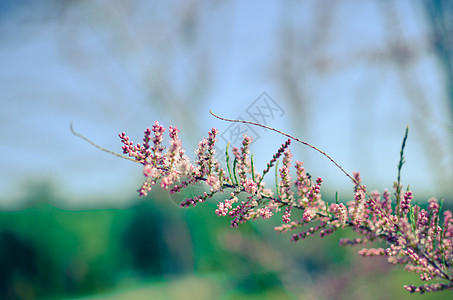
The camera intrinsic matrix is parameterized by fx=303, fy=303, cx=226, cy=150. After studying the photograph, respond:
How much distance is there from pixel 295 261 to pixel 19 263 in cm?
1534

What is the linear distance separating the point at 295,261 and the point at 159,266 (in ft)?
50.3

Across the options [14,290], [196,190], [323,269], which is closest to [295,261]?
[323,269]

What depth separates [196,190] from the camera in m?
1.02

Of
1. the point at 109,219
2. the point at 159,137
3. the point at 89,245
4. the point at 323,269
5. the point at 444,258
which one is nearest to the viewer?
the point at 444,258

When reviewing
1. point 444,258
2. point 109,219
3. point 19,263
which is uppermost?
point 109,219

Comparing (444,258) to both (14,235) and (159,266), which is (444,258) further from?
(159,266)

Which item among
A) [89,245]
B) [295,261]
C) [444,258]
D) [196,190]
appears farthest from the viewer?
[89,245]

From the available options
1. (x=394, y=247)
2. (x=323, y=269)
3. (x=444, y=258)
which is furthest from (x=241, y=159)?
(x=323, y=269)

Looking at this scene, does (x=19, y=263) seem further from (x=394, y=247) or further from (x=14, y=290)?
(x=394, y=247)

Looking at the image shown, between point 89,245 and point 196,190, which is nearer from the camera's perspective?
point 196,190

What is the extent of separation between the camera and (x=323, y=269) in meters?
5.65

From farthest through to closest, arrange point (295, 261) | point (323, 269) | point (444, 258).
→ 1. point (323, 269)
2. point (295, 261)
3. point (444, 258)

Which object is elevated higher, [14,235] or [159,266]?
[14,235]

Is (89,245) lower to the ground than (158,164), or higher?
higher
